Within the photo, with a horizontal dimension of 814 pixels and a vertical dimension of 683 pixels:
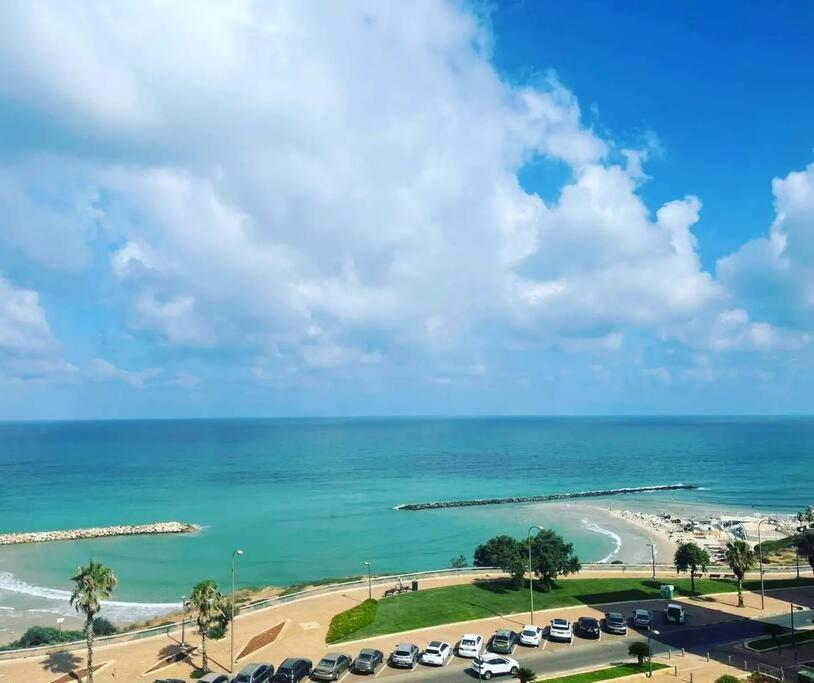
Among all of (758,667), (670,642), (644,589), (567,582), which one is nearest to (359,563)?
(567,582)

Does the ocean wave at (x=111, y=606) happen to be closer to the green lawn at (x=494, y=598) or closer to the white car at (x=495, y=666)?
the green lawn at (x=494, y=598)

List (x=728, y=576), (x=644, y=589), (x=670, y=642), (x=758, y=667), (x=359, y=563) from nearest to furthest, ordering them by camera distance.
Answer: (x=758, y=667) → (x=670, y=642) → (x=644, y=589) → (x=728, y=576) → (x=359, y=563)

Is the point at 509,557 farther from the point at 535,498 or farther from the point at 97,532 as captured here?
the point at 535,498

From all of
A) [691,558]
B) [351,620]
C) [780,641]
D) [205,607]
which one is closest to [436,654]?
[351,620]

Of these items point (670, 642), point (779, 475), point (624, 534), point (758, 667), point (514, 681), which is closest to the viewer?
point (514, 681)

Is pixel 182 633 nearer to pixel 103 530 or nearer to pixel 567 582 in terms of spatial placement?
pixel 567 582

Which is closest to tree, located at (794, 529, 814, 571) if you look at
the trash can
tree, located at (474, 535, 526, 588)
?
the trash can
